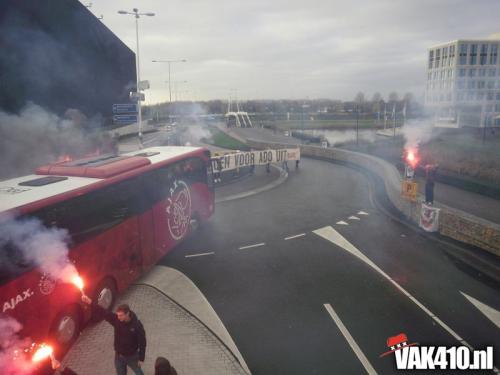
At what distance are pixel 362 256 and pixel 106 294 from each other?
7729 millimetres

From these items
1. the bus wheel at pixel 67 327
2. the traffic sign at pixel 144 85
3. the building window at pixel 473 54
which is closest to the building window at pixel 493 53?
the building window at pixel 473 54

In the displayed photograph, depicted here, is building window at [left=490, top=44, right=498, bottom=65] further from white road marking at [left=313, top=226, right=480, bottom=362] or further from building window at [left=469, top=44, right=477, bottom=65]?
white road marking at [left=313, top=226, right=480, bottom=362]

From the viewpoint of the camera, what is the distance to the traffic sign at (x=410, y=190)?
15.0m

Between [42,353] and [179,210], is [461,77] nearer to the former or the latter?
[179,210]

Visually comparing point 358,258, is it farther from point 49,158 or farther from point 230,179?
point 49,158

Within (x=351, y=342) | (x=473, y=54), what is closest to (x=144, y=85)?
(x=351, y=342)

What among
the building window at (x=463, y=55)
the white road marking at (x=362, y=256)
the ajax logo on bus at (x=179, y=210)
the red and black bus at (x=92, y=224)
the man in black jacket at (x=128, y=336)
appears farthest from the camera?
the building window at (x=463, y=55)

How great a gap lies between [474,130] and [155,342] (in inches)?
1513

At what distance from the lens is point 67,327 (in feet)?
23.0

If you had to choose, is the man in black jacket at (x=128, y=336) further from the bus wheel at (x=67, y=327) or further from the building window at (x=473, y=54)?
the building window at (x=473, y=54)

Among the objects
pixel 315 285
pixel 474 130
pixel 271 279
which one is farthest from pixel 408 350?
pixel 474 130

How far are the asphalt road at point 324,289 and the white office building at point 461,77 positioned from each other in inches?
764

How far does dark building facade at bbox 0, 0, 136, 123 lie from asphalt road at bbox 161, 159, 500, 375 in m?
13.2

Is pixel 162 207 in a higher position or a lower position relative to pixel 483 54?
lower
